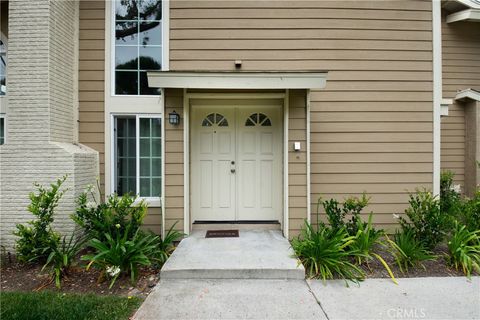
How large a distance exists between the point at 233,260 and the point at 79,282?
1.89m

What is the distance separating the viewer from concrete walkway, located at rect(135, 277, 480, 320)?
8.59 feet

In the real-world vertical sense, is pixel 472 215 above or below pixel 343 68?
below

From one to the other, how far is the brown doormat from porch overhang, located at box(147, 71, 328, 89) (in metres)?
2.35

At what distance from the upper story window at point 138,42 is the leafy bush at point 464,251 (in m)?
5.06

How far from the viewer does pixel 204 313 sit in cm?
261

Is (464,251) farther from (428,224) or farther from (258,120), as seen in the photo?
(258,120)

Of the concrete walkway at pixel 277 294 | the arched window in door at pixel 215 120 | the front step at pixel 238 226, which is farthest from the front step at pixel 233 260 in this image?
the arched window in door at pixel 215 120

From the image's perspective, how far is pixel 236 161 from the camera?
4812mm

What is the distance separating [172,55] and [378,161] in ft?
13.2

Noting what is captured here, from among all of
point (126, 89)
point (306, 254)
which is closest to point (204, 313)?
point (306, 254)

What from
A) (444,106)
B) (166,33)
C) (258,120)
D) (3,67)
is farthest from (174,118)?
(444,106)

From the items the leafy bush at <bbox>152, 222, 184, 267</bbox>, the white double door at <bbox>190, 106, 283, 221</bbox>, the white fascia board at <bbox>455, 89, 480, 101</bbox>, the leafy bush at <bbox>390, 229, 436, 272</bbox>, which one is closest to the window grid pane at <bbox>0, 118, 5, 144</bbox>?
the white double door at <bbox>190, 106, 283, 221</bbox>

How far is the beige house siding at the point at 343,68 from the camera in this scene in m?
4.65

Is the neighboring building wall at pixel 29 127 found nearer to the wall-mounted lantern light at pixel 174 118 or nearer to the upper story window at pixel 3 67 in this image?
the upper story window at pixel 3 67
